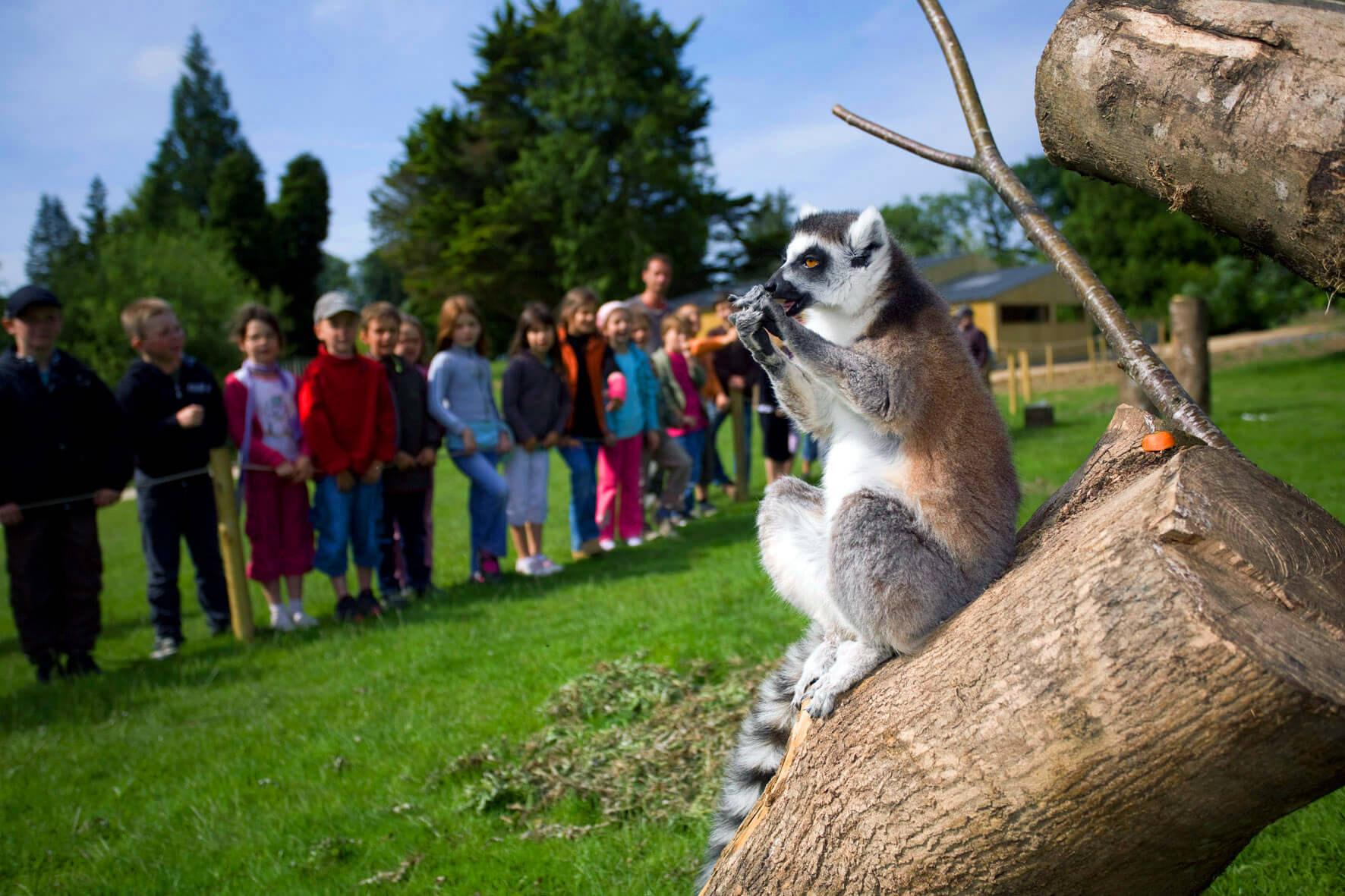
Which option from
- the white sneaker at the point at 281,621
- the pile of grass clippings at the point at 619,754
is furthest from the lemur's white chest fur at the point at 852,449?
the white sneaker at the point at 281,621

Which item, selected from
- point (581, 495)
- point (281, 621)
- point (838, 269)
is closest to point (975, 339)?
point (581, 495)

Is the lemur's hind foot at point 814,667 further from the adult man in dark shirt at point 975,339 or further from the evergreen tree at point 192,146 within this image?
the evergreen tree at point 192,146

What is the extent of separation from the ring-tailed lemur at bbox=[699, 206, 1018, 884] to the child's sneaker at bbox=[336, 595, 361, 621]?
4.03m

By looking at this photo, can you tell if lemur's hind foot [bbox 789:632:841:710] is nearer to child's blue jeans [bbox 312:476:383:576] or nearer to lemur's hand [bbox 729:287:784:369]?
lemur's hand [bbox 729:287:784:369]

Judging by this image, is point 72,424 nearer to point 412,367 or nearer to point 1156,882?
point 412,367

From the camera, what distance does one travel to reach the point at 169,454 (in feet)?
19.0

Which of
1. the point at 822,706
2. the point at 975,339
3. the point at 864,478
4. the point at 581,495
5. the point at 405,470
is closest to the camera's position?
the point at 822,706

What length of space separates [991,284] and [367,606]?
3600cm

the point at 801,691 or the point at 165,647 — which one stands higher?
the point at 801,691

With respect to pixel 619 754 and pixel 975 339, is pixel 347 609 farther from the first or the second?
pixel 975 339

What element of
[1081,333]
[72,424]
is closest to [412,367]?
[72,424]

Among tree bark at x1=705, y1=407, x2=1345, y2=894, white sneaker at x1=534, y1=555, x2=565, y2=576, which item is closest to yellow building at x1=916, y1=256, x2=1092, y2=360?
white sneaker at x1=534, y1=555, x2=565, y2=576

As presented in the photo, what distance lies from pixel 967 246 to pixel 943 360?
290 feet

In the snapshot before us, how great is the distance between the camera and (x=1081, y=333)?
39.6m
